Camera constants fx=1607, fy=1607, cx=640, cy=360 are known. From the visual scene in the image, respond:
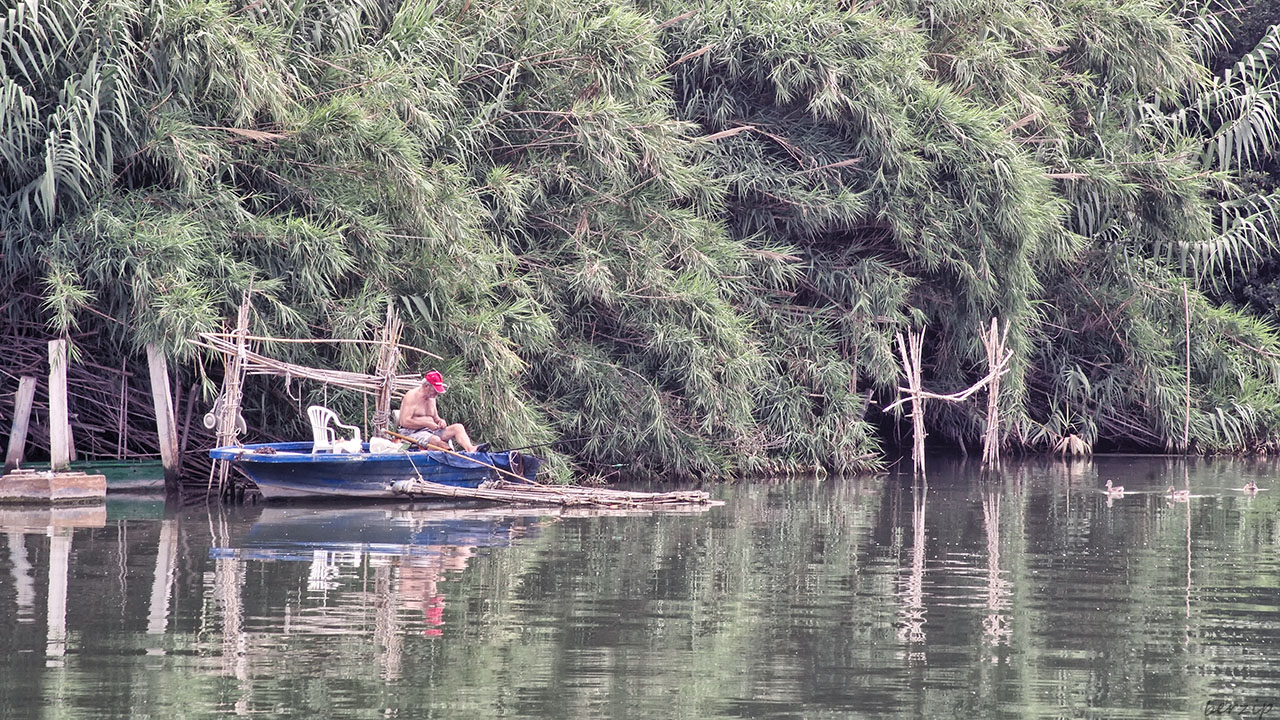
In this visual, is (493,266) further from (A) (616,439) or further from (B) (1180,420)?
(B) (1180,420)

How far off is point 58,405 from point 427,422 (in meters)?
3.57

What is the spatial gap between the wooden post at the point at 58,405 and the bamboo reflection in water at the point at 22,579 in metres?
2.29

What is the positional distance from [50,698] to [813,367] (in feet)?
47.3

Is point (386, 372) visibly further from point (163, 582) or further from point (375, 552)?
point (163, 582)

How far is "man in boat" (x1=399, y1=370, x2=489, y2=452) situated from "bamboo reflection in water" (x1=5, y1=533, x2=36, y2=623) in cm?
442

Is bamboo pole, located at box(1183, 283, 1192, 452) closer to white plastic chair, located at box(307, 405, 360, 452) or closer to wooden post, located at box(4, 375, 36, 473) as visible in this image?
white plastic chair, located at box(307, 405, 360, 452)

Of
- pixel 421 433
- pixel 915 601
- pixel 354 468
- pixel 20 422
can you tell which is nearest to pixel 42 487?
pixel 20 422

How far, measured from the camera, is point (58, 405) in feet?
50.1

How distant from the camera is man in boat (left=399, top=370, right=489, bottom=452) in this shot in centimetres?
1634

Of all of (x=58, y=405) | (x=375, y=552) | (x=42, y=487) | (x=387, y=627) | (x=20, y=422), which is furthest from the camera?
(x=20, y=422)

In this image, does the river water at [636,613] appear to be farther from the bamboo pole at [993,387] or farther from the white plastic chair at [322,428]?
the bamboo pole at [993,387]

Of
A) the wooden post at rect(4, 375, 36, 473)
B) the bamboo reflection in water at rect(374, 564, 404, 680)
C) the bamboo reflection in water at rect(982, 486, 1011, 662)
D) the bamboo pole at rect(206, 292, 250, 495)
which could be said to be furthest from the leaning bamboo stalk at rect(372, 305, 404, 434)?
the bamboo reflection in water at rect(982, 486, 1011, 662)

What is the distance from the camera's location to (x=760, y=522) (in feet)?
49.5

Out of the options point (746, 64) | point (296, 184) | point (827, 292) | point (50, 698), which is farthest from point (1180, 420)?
point (50, 698)
